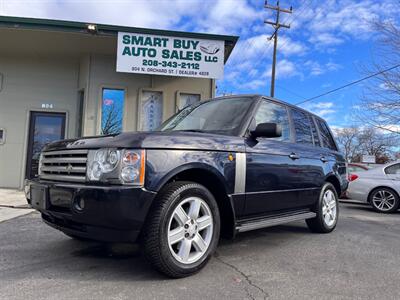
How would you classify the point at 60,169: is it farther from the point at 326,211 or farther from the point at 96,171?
the point at 326,211

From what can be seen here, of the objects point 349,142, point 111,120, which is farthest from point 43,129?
point 349,142

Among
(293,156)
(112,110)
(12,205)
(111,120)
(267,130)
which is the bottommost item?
(12,205)

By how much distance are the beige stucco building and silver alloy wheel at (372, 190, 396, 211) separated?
5173 mm

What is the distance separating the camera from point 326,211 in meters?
5.70

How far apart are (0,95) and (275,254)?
9.64m

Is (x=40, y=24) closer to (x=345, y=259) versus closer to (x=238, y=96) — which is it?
(x=238, y=96)

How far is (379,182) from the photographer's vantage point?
32.6 feet

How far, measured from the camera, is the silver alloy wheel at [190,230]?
336cm

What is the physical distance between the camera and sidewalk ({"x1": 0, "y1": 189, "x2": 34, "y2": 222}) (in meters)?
6.88

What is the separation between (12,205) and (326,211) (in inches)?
241

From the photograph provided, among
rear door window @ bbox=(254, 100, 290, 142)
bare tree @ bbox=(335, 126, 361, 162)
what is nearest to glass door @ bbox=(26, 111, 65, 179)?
rear door window @ bbox=(254, 100, 290, 142)

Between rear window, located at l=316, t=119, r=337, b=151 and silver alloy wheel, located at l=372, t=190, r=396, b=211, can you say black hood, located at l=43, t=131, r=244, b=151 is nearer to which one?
rear window, located at l=316, t=119, r=337, b=151

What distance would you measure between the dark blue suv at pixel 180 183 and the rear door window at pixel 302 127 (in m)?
0.42

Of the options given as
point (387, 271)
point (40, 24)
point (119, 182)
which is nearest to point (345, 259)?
point (387, 271)
